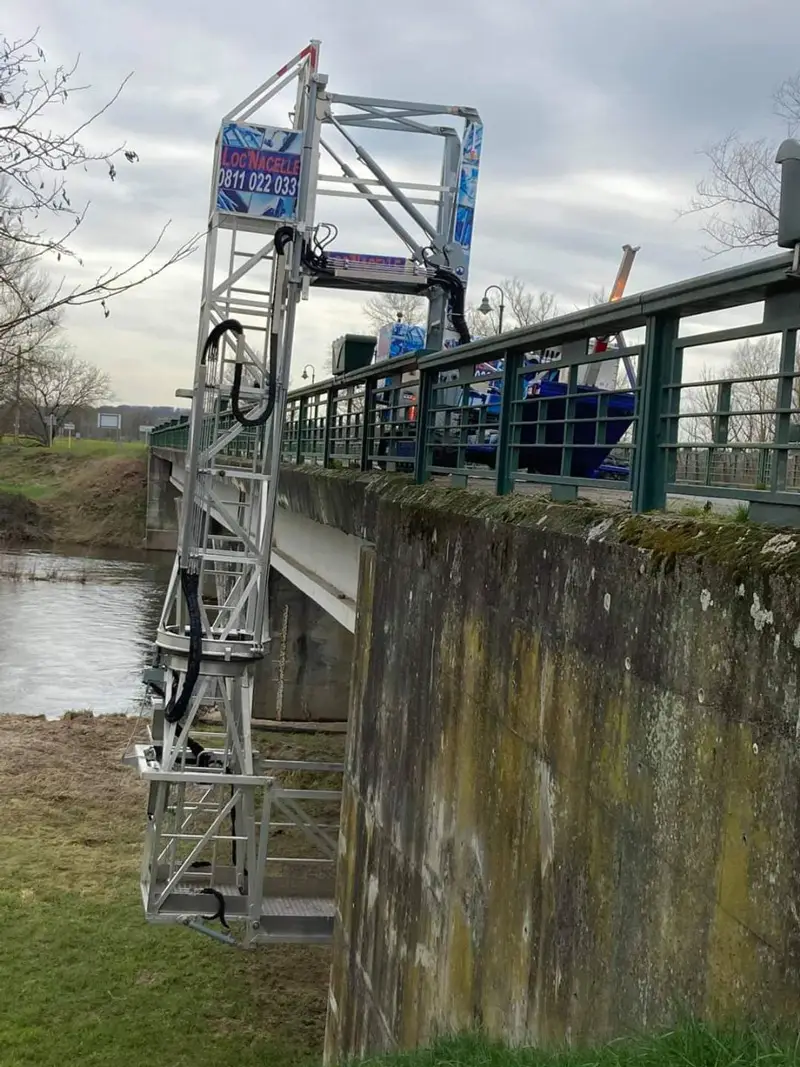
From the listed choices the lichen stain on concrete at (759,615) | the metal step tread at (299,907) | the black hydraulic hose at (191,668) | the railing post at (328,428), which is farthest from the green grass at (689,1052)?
the railing post at (328,428)

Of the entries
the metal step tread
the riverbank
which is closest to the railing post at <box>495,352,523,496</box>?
the metal step tread

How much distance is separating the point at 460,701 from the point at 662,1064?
3.39 meters

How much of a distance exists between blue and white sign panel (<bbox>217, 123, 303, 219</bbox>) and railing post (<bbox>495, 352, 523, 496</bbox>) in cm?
615

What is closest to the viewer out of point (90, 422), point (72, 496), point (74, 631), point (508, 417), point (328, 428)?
point (508, 417)

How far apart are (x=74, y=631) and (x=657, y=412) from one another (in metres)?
32.4

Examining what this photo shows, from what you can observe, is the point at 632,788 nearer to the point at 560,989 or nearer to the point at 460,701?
the point at 560,989

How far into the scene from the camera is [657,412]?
491 centimetres

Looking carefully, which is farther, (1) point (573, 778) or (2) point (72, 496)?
(2) point (72, 496)

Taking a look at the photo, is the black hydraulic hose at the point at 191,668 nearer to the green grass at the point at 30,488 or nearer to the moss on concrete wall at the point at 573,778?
the moss on concrete wall at the point at 573,778

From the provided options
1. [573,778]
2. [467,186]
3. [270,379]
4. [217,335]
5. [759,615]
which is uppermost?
[467,186]

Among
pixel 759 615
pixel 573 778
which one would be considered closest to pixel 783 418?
pixel 759 615

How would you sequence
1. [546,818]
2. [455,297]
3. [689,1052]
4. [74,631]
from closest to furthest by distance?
1. [689,1052]
2. [546,818]
3. [455,297]
4. [74,631]

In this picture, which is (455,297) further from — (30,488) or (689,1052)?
(30,488)

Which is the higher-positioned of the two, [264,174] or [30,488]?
[264,174]
